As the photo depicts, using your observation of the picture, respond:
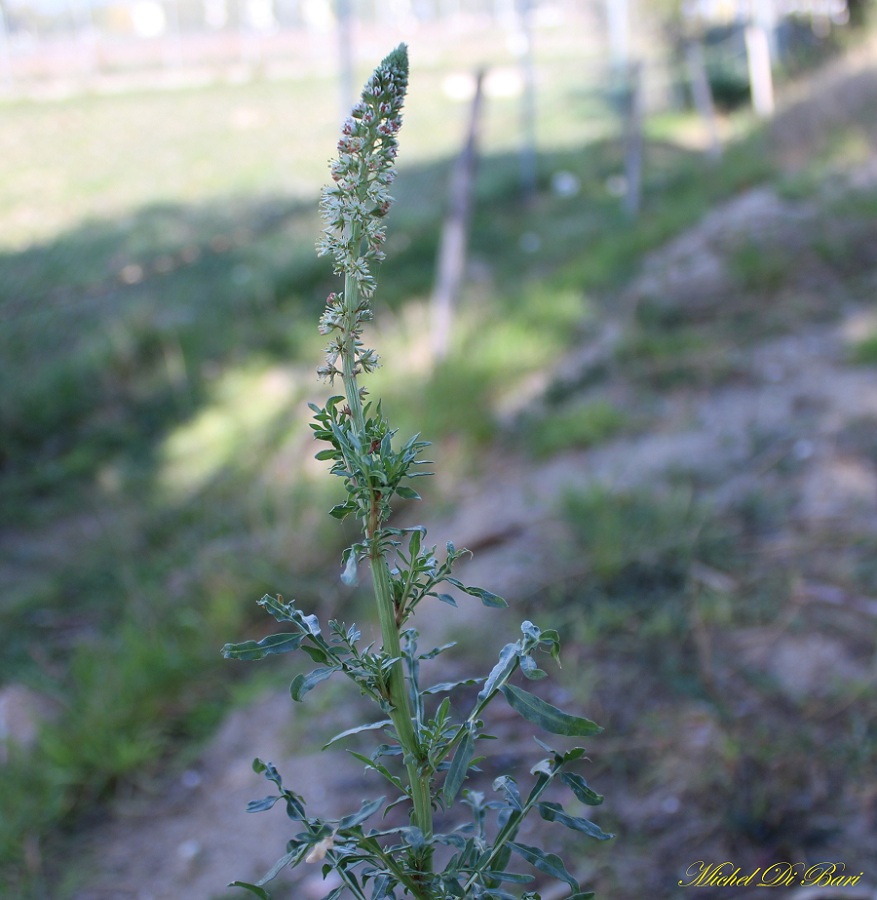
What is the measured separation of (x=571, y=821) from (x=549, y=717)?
129mm

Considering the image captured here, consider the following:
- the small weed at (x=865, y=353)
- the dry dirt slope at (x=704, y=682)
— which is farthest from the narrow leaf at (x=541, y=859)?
the small weed at (x=865, y=353)

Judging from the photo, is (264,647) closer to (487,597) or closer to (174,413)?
(487,597)

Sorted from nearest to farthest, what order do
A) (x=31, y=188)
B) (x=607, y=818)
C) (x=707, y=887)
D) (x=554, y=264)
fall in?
(x=707, y=887) → (x=607, y=818) → (x=554, y=264) → (x=31, y=188)

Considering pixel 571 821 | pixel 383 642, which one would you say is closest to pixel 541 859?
pixel 571 821

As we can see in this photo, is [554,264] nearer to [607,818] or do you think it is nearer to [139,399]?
[139,399]

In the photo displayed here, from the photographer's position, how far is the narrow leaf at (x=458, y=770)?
98 cm

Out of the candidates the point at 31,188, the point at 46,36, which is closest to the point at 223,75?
the point at 46,36

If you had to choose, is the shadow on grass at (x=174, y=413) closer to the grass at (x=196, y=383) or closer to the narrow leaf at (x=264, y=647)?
the grass at (x=196, y=383)

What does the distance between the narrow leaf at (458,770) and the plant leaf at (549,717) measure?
2.4 inches

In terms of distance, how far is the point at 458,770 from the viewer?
100 cm

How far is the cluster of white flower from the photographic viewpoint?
36.5 inches

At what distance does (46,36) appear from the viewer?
1159 centimetres

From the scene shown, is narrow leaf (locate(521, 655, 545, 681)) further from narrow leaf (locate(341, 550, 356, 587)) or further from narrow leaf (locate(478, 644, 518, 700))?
narrow leaf (locate(341, 550, 356, 587))

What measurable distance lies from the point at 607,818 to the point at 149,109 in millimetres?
10810
